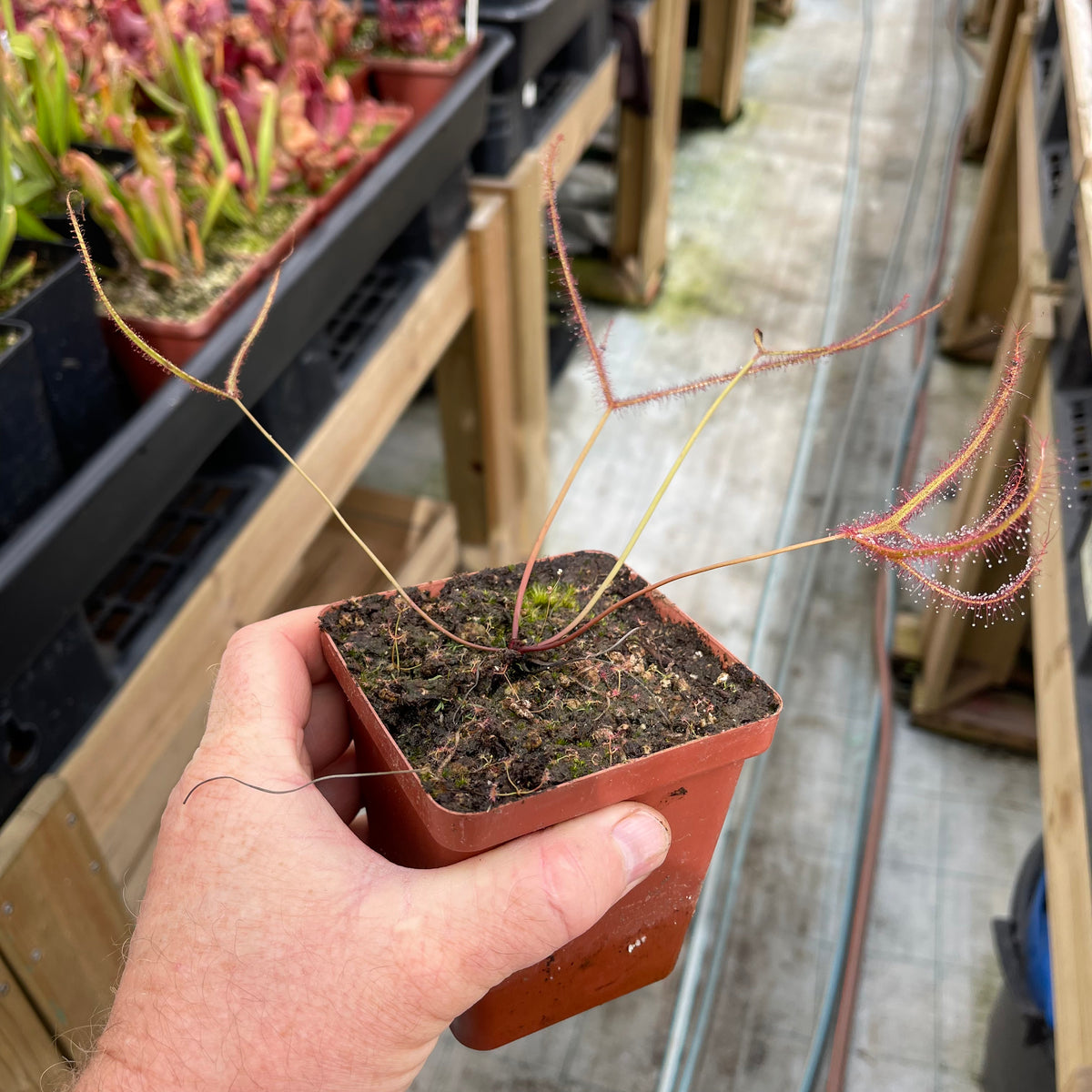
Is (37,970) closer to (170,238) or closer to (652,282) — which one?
(170,238)

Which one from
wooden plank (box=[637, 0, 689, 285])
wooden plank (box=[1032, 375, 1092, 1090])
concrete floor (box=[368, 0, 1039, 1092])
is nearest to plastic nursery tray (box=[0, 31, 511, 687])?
wooden plank (box=[1032, 375, 1092, 1090])

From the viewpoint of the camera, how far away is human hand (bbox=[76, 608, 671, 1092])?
1.50 feet

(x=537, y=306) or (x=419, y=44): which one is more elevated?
(x=419, y=44)

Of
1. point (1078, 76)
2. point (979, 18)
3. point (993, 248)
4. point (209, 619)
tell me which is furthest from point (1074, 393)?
point (979, 18)

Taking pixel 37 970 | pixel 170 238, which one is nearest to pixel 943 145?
pixel 170 238

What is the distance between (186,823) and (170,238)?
71 cm

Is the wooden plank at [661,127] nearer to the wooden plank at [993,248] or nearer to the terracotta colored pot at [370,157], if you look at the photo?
the wooden plank at [993,248]

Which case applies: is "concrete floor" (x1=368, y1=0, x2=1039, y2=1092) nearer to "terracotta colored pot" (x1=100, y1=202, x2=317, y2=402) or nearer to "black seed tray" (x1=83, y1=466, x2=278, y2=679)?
"black seed tray" (x1=83, y1=466, x2=278, y2=679)

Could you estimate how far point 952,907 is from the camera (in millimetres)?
1546

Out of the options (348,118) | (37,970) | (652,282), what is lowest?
(652,282)

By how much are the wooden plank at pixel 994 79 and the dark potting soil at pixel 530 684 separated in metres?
2.84

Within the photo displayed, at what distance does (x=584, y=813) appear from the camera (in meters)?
0.49

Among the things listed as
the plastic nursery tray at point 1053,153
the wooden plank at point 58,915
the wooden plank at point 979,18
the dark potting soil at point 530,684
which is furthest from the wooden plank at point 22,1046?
the wooden plank at point 979,18

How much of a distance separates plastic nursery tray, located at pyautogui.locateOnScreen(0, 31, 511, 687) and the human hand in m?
0.36
